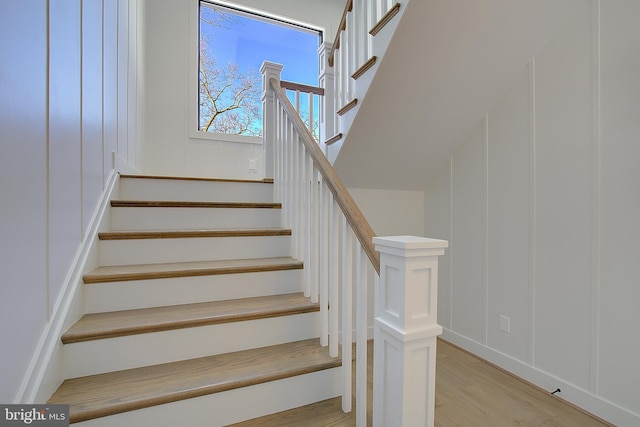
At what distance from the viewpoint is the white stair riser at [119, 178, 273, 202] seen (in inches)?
77.2

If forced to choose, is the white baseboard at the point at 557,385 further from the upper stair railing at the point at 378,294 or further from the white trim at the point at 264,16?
the white trim at the point at 264,16

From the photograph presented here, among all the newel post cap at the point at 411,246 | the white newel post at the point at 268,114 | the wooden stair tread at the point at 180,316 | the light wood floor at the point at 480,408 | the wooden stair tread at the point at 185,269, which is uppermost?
the white newel post at the point at 268,114

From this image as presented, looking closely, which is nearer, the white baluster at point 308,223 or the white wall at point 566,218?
the white wall at point 566,218

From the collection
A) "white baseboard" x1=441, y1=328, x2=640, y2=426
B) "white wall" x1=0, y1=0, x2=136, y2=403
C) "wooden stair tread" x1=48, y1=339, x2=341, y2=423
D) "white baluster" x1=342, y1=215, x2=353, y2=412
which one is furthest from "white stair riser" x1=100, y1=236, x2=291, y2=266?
"white baseboard" x1=441, y1=328, x2=640, y2=426

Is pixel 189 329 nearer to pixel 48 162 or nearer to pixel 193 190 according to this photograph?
pixel 48 162

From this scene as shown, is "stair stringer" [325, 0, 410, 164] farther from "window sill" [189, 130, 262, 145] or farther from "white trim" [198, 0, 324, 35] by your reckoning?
"white trim" [198, 0, 324, 35]

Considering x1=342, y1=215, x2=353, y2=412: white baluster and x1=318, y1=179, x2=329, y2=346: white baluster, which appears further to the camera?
x1=318, y1=179, x2=329, y2=346: white baluster

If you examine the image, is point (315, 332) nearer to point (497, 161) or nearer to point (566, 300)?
point (566, 300)

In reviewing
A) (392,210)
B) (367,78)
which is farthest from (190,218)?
(392,210)

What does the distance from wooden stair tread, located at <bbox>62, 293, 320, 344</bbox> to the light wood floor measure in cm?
42

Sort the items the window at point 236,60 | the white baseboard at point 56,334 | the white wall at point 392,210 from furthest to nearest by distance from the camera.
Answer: the window at point 236,60 < the white wall at point 392,210 < the white baseboard at point 56,334

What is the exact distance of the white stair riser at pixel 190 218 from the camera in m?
1.75

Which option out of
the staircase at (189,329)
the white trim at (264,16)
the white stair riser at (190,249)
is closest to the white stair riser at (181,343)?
the staircase at (189,329)

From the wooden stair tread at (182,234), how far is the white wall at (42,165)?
15 centimetres
